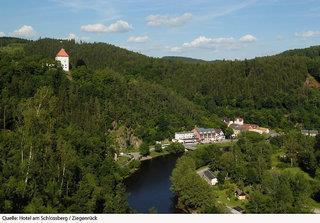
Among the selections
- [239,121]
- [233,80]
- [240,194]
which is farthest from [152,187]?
[233,80]

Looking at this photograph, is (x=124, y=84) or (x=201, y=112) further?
(x=201, y=112)

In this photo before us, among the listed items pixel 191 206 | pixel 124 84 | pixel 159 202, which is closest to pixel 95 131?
pixel 159 202

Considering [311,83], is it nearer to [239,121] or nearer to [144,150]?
[239,121]

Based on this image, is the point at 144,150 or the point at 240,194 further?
the point at 144,150

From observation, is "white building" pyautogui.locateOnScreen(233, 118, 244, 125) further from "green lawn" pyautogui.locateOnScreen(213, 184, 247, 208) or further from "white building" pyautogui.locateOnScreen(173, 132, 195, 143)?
"green lawn" pyautogui.locateOnScreen(213, 184, 247, 208)

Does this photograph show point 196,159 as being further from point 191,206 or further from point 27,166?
point 27,166

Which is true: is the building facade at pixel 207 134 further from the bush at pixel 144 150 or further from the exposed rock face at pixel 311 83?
the exposed rock face at pixel 311 83
